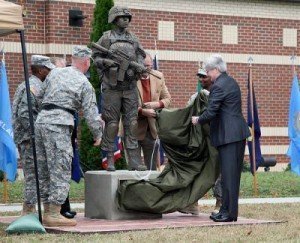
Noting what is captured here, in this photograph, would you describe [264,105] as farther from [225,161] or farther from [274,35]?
[225,161]

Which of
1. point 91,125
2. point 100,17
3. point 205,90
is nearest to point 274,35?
point 100,17

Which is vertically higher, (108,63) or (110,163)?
(108,63)

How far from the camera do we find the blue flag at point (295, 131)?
60.6 feet

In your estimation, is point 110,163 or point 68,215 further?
point 110,163

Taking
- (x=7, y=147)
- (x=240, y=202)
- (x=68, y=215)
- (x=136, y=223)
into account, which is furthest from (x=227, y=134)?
(x=240, y=202)

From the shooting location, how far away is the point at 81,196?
17.2m

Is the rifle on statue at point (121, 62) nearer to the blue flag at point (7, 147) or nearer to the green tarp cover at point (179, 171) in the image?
the green tarp cover at point (179, 171)

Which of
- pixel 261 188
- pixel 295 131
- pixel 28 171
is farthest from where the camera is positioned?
pixel 261 188

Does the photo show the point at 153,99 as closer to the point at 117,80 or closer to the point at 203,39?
the point at 117,80

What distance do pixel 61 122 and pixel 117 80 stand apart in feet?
5.47

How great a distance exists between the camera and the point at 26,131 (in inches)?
486

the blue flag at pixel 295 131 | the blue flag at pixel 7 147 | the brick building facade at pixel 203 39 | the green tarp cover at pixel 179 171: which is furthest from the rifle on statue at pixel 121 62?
the brick building facade at pixel 203 39

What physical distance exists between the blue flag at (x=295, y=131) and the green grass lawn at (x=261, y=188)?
0.59 m

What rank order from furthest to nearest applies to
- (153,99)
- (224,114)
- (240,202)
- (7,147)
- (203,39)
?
(203,39) → (240,202) → (153,99) → (7,147) → (224,114)
